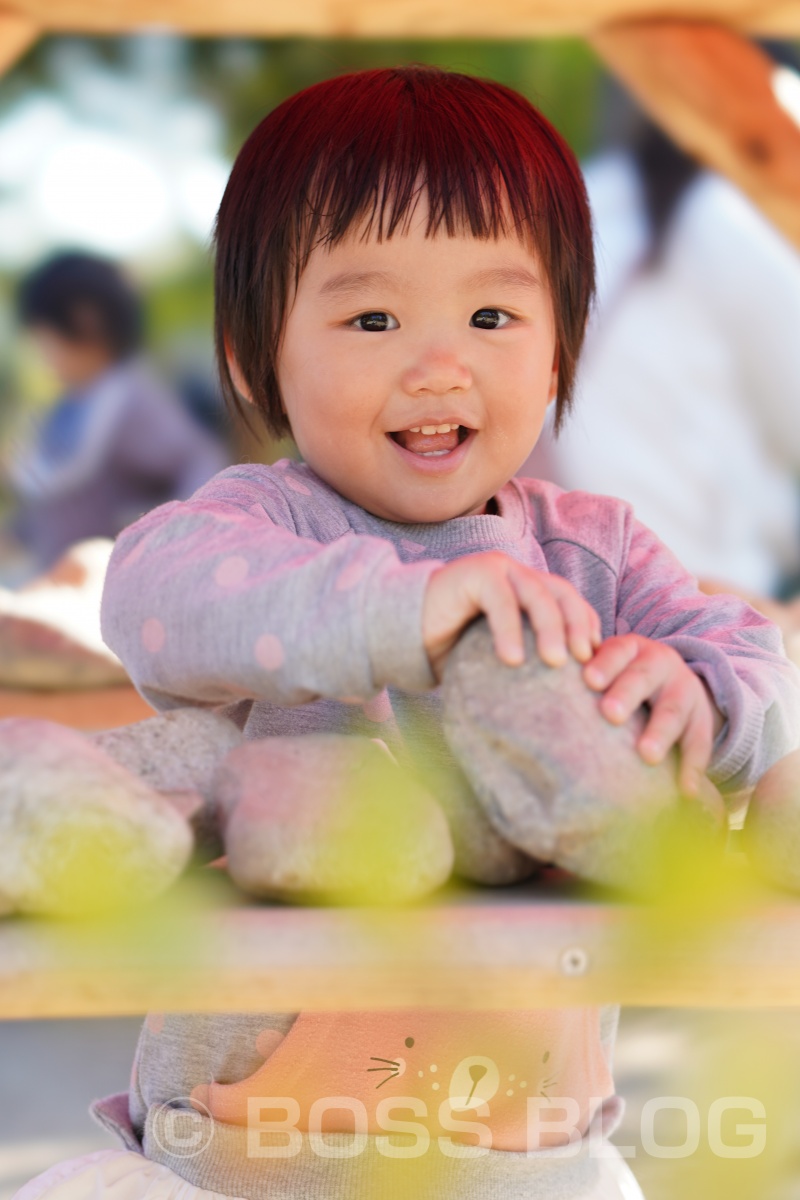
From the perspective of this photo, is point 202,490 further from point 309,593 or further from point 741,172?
point 741,172

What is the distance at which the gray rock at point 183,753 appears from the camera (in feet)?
2.27

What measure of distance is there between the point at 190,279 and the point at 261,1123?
4186mm

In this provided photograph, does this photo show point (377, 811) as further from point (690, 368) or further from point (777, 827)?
point (690, 368)

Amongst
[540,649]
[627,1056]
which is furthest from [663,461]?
[540,649]

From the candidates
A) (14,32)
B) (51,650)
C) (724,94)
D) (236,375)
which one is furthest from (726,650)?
(14,32)

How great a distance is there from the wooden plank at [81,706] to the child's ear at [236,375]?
2.90ft

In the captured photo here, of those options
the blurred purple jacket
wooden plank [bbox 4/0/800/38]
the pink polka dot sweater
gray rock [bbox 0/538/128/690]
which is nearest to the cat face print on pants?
the pink polka dot sweater

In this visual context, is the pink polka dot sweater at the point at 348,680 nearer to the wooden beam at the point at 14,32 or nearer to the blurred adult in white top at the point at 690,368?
the wooden beam at the point at 14,32

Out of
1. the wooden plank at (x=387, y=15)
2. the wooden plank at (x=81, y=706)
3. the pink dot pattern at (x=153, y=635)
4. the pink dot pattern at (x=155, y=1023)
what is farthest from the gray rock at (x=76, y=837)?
the wooden plank at (x=387, y=15)

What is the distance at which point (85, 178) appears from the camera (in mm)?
4895

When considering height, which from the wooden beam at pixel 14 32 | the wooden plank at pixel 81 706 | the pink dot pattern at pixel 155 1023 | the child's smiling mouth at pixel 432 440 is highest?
the wooden beam at pixel 14 32

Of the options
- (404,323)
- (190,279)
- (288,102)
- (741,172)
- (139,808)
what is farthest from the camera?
(190,279)
